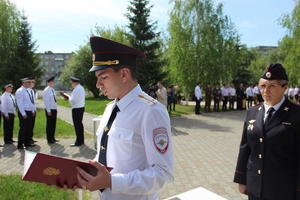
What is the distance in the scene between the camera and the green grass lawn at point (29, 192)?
4305 millimetres

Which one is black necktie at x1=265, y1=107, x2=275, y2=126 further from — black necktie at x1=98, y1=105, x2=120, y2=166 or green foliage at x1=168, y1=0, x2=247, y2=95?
green foliage at x1=168, y1=0, x2=247, y2=95

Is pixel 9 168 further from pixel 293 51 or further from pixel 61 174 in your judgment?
pixel 293 51

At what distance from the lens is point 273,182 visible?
2.51 meters

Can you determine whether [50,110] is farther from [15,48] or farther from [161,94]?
[15,48]

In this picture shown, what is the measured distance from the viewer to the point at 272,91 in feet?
8.57

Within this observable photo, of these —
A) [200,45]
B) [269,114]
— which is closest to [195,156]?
[269,114]

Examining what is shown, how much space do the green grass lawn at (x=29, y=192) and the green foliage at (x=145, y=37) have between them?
13214mm

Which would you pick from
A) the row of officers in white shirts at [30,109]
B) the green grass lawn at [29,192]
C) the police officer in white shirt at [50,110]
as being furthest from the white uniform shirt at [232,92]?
the green grass lawn at [29,192]

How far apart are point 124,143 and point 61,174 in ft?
1.41

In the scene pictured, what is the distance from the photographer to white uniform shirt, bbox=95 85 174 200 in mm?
1571

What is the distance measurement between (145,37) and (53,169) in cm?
1717

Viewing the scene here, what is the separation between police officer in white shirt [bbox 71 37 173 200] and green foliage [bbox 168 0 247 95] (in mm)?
18726

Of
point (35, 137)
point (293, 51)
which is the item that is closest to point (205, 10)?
point (293, 51)

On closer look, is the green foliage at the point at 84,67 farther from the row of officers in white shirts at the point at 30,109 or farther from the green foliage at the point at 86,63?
the row of officers in white shirts at the point at 30,109
